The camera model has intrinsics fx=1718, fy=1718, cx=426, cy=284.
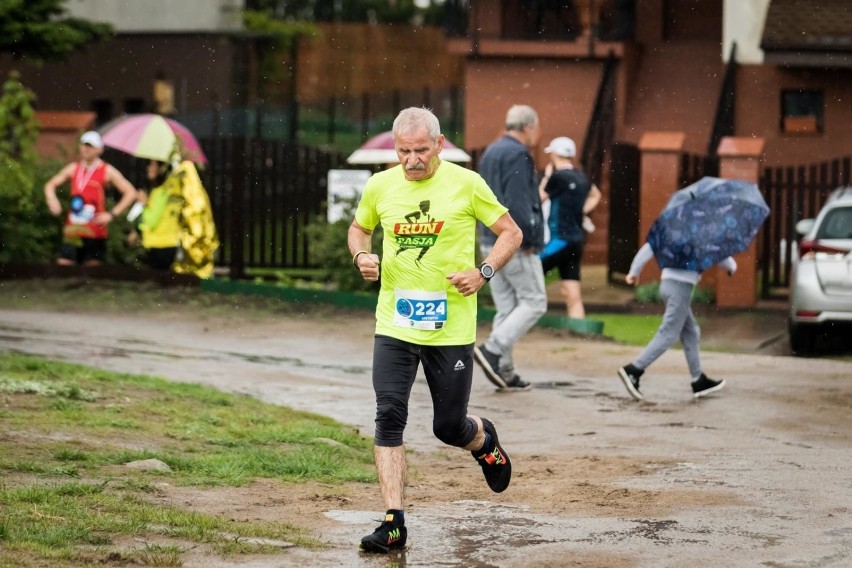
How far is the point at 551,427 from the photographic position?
11.5m

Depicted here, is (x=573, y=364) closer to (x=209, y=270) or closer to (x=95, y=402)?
(x=95, y=402)

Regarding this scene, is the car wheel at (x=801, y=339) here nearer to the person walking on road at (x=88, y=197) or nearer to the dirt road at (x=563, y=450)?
the dirt road at (x=563, y=450)

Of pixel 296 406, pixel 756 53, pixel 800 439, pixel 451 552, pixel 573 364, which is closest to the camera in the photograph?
pixel 451 552

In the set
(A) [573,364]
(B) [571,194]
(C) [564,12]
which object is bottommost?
(A) [573,364]

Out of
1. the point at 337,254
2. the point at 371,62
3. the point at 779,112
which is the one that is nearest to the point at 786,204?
the point at 779,112

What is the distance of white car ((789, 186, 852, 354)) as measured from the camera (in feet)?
51.8

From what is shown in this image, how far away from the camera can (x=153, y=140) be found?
19328mm

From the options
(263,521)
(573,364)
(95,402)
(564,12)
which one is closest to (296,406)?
(95,402)

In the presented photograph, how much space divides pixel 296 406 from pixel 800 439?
3554 mm

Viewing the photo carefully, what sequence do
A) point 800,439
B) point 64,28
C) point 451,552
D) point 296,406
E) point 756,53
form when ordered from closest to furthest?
point 451,552, point 800,439, point 296,406, point 756,53, point 64,28

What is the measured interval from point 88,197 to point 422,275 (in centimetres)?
1123

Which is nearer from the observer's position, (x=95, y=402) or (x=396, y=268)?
(x=396, y=268)

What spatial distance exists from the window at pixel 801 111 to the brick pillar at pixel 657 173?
5.14 meters

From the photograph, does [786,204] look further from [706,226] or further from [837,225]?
[706,226]
